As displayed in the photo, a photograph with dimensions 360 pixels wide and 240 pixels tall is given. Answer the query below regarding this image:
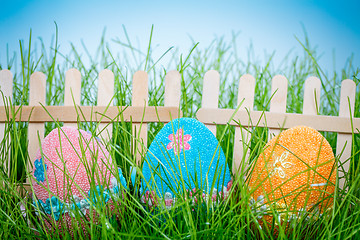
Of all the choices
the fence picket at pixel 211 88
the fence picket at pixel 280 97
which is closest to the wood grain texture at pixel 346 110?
the fence picket at pixel 280 97

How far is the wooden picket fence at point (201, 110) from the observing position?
1104mm

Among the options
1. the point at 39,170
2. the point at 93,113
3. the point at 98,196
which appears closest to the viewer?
the point at 98,196

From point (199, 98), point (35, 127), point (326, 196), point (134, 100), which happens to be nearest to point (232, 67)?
point (199, 98)

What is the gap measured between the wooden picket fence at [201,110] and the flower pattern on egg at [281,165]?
1.05 feet

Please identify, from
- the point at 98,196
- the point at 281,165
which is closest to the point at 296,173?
the point at 281,165

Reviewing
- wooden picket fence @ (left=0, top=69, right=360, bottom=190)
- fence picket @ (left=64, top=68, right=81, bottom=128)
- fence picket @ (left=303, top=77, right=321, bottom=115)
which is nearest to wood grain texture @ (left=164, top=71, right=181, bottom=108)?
wooden picket fence @ (left=0, top=69, right=360, bottom=190)

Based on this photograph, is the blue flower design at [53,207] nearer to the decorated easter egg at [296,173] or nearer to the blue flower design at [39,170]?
the blue flower design at [39,170]

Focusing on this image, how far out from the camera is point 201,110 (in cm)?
114

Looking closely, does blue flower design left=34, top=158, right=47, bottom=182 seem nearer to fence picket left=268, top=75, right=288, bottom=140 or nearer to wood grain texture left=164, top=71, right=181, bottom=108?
wood grain texture left=164, top=71, right=181, bottom=108

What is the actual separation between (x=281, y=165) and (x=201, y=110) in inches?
16.4

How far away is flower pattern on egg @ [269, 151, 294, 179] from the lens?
76 cm

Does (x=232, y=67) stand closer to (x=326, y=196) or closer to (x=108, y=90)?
(x=108, y=90)

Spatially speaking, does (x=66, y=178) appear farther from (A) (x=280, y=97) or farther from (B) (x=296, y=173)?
(A) (x=280, y=97)

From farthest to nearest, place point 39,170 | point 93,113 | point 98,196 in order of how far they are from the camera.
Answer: point 93,113 → point 39,170 → point 98,196
